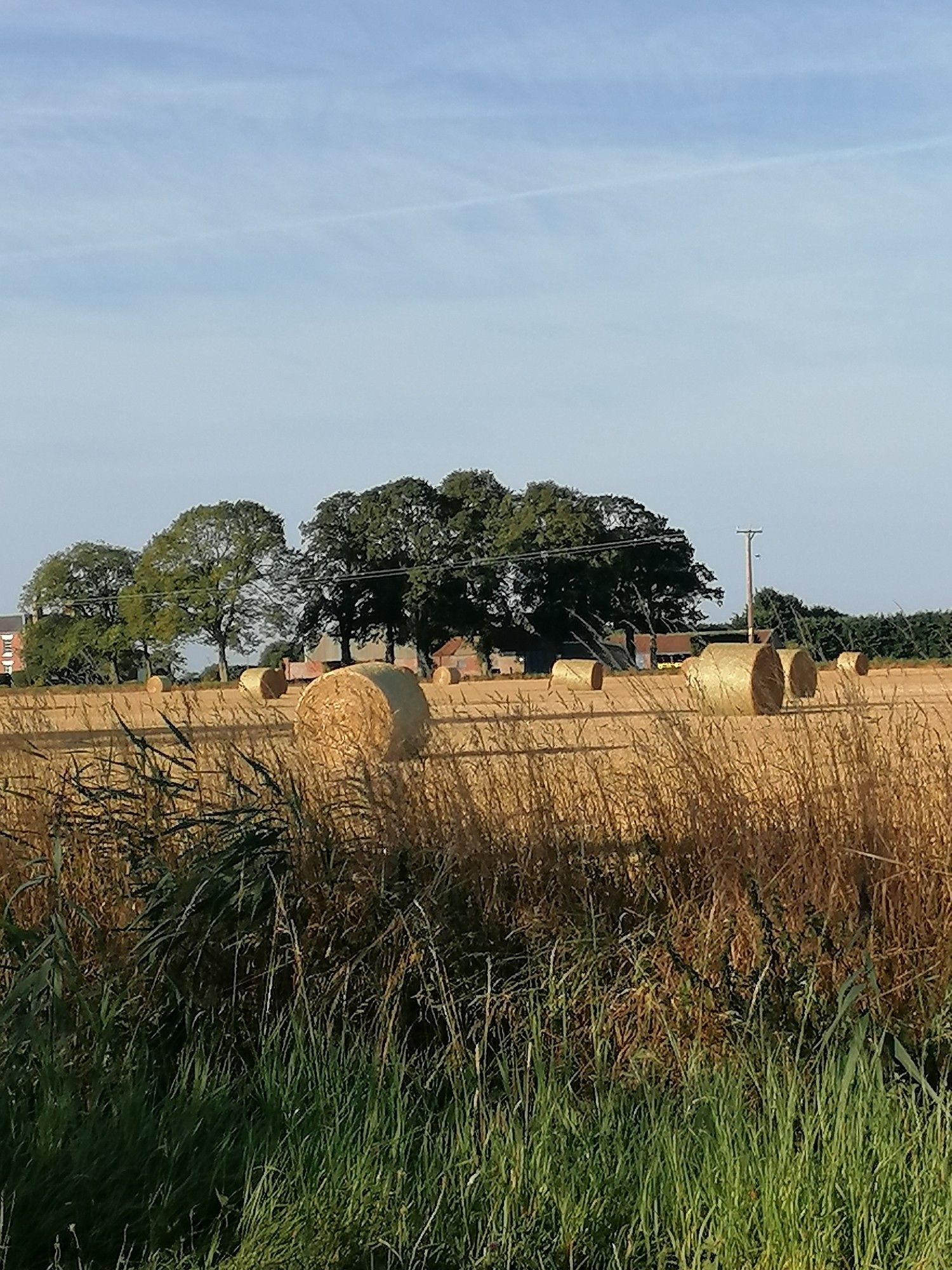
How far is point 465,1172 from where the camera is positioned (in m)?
4.38

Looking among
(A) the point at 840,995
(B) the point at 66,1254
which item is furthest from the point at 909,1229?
(B) the point at 66,1254

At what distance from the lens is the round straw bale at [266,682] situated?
1455 inches

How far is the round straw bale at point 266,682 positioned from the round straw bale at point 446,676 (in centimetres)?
852

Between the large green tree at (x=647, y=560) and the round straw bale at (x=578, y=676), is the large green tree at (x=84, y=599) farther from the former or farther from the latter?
the round straw bale at (x=578, y=676)

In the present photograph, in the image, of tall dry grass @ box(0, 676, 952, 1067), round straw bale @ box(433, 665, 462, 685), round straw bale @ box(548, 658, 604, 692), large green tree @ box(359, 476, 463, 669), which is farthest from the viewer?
large green tree @ box(359, 476, 463, 669)

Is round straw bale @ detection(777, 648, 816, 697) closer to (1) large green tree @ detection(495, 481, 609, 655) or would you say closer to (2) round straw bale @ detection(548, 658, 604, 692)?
(2) round straw bale @ detection(548, 658, 604, 692)

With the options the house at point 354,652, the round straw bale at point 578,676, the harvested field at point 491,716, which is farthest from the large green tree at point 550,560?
the harvested field at point 491,716

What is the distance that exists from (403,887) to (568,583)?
71.2 m

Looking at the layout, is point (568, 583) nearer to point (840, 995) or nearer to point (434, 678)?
point (434, 678)

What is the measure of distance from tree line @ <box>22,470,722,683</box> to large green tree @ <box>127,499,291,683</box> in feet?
0.23

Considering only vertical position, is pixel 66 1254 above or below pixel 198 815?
below

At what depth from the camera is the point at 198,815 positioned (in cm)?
700

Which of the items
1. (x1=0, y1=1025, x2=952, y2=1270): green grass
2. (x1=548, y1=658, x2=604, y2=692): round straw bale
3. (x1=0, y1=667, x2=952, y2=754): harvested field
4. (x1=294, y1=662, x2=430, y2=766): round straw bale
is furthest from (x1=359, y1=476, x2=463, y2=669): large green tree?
(x1=0, y1=1025, x2=952, y2=1270): green grass

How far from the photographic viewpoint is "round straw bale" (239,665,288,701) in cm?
3697
